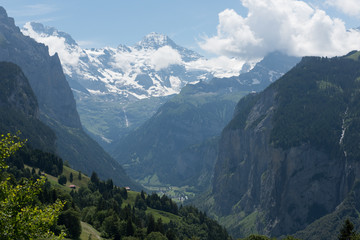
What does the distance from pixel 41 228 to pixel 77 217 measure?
64017mm

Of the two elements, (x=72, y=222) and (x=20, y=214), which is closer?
(x=20, y=214)

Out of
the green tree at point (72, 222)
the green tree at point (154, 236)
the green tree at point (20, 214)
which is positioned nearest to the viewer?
the green tree at point (20, 214)

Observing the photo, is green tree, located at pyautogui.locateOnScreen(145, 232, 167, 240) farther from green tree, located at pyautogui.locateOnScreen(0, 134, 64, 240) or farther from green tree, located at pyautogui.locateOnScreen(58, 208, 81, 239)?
green tree, located at pyautogui.locateOnScreen(0, 134, 64, 240)

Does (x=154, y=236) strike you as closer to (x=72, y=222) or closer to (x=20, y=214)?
(x=72, y=222)

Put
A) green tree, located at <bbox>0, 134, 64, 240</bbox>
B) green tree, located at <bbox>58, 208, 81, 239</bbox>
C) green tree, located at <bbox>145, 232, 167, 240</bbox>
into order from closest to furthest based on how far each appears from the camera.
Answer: green tree, located at <bbox>0, 134, 64, 240</bbox> → green tree, located at <bbox>58, 208, 81, 239</bbox> → green tree, located at <bbox>145, 232, 167, 240</bbox>

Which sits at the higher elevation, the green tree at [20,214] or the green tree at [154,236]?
the green tree at [20,214]

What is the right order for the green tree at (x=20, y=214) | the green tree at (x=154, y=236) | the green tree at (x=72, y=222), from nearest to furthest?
1. the green tree at (x=20, y=214)
2. the green tree at (x=72, y=222)
3. the green tree at (x=154, y=236)

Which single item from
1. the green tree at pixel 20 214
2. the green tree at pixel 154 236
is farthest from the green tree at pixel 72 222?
the green tree at pixel 20 214

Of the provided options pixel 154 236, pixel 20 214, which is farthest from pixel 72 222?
pixel 20 214

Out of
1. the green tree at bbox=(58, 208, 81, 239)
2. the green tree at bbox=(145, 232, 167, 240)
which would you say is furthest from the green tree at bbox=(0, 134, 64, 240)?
the green tree at bbox=(145, 232, 167, 240)

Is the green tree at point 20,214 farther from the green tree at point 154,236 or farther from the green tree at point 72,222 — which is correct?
the green tree at point 154,236

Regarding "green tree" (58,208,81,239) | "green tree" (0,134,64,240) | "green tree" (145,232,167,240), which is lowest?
"green tree" (145,232,167,240)

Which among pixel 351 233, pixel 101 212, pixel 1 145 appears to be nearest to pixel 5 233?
pixel 1 145

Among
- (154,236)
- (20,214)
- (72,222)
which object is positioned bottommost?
(154,236)
